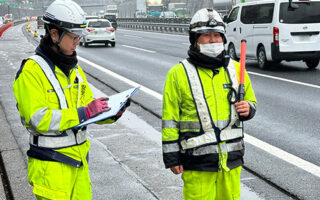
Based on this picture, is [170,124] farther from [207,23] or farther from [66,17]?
[66,17]

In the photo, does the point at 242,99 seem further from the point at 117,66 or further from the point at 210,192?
the point at 117,66

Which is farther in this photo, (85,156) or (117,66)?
(117,66)

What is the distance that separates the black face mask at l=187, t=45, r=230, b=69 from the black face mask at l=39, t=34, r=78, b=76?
0.73 meters

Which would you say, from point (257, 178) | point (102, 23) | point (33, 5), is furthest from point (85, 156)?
point (33, 5)

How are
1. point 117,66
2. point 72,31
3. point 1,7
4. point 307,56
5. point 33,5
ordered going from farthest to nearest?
point 33,5 < point 1,7 < point 117,66 < point 307,56 < point 72,31

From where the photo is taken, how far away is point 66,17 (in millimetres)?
2871

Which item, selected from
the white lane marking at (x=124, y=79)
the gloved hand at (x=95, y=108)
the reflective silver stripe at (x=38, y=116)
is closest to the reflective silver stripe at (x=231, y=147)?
the gloved hand at (x=95, y=108)

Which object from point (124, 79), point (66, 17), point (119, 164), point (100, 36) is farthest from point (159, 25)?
point (66, 17)

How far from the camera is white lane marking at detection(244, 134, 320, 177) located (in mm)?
5571

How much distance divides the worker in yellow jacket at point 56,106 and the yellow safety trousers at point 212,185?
0.66 meters

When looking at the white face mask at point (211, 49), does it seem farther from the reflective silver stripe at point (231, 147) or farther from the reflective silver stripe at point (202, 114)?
the reflective silver stripe at point (231, 147)

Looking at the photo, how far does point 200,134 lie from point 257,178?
2395 mm

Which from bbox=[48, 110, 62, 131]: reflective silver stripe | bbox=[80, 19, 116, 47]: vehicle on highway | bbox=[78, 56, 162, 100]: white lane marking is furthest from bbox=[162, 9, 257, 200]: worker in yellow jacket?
bbox=[80, 19, 116, 47]: vehicle on highway

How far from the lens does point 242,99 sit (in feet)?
10.1
